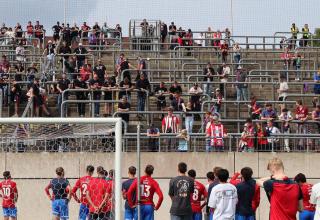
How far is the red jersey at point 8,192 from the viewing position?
22703mm

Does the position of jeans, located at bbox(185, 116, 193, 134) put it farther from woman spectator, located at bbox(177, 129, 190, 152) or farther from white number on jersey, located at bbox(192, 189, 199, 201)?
white number on jersey, located at bbox(192, 189, 199, 201)

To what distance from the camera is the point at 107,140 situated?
22375 mm

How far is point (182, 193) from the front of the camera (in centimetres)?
1886

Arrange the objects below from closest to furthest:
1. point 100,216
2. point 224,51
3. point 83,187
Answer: point 100,216 < point 83,187 < point 224,51

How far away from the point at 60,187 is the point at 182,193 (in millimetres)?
4031

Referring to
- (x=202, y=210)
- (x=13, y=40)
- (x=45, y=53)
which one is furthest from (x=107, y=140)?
(x=13, y=40)

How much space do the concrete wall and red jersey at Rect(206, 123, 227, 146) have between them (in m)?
0.39

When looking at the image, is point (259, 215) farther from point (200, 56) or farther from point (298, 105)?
point (200, 56)

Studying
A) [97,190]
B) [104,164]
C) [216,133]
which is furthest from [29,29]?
[97,190]

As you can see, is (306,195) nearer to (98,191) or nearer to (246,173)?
(246,173)

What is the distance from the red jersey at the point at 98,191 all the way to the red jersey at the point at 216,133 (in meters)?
6.29

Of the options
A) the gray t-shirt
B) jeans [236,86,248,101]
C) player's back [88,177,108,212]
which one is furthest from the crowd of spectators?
the gray t-shirt

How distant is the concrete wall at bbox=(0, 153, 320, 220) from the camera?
2481 cm

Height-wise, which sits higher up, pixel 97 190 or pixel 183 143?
pixel 183 143
